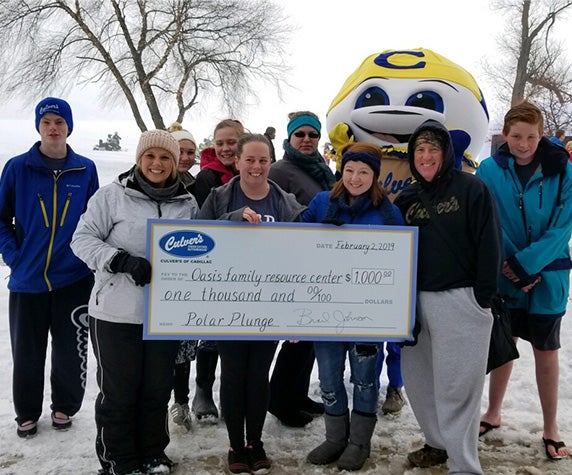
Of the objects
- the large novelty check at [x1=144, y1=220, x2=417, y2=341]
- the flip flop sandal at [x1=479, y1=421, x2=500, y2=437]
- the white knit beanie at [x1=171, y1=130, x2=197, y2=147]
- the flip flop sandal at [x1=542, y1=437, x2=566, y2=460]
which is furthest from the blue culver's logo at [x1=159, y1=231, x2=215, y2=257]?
the flip flop sandal at [x1=542, y1=437, x2=566, y2=460]

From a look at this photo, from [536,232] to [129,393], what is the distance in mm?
2300

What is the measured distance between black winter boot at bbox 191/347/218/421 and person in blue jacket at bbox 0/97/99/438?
75 cm

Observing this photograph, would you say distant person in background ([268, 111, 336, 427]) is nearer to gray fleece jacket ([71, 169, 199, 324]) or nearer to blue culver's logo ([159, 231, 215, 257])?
blue culver's logo ([159, 231, 215, 257])

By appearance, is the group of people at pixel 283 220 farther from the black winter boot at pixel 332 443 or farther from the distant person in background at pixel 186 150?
the distant person in background at pixel 186 150

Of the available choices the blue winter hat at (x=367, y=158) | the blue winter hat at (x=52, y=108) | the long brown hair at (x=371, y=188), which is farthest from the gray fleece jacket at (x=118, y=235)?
the blue winter hat at (x=367, y=158)

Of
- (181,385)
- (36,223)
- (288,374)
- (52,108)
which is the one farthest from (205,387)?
(52,108)

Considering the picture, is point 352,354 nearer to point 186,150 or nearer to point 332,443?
point 332,443

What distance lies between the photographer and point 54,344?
311 cm

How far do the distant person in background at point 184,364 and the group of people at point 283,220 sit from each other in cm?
2

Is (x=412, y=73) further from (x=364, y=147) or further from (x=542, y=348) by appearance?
(x=542, y=348)

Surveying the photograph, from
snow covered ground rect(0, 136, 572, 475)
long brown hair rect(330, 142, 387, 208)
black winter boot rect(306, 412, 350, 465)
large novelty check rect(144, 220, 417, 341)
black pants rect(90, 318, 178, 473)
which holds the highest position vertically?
long brown hair rect(330, 142, 387, 208)

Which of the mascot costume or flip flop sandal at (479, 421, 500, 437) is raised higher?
the mascot costume

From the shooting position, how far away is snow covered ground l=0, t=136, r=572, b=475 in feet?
9.16

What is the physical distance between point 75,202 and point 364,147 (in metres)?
1.69
